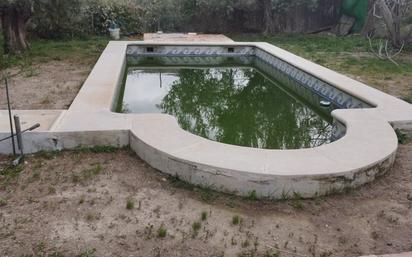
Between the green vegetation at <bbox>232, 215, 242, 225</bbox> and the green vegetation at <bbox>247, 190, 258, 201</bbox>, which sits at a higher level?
the green vegetation at <bbox>247, 190, 258, 201</bbox>

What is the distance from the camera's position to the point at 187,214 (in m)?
2.94

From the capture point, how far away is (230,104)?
6297 millimetres

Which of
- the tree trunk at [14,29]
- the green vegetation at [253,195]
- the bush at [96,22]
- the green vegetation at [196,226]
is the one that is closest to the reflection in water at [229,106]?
the green vegetation at [253,195]

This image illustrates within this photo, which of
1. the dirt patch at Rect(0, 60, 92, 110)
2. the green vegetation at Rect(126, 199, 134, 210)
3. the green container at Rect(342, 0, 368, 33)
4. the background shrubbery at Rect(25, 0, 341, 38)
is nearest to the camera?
the green vegetation at Rect(126, 199, 134, 210)

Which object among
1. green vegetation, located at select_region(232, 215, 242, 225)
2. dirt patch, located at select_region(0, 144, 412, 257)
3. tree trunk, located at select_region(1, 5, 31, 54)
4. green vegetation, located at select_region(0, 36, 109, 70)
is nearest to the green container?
green vegetation, located at select_region(0, 36, 109, 70)

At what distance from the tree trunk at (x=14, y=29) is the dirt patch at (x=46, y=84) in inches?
39.7

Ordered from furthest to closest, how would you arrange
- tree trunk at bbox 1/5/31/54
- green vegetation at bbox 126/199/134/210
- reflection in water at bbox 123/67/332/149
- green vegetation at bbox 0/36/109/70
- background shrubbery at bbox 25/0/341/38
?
background shrubbery at bbox 25/0/341/38
tree trunk at bbox 1/5/31/54
green vegetation at bbox 0/36/109/70
reflection in water at bbox 123/67/332/149
green vegetation at bbox 126/199/134/210

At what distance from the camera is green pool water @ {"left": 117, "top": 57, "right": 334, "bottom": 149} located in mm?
4969

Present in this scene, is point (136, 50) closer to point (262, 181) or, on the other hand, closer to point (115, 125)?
point (115, 125)

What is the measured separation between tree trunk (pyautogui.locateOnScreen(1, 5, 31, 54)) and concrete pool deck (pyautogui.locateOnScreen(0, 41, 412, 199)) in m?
3.87

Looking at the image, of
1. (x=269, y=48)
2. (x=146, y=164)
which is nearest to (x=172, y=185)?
(x=146, y=164)

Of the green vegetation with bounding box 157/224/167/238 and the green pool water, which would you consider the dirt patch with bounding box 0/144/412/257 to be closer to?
the green vegetation with bounding box 157/224/167/238

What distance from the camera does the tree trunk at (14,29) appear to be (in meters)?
7.89

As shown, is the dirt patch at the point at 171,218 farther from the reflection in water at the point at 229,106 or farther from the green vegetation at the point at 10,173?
the reflection in water at the point at 229,106
